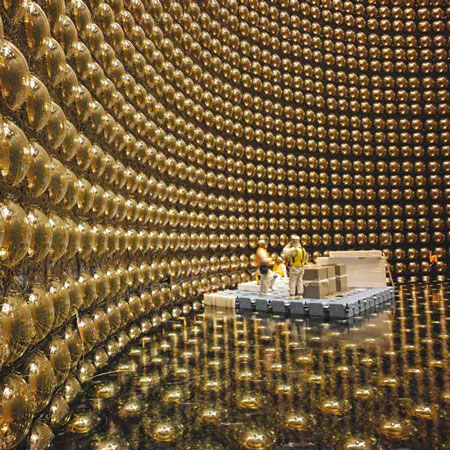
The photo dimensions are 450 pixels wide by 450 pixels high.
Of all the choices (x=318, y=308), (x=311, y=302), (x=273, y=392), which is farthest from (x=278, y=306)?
(x=273, y=392)

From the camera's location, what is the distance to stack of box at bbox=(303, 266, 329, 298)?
258 inches

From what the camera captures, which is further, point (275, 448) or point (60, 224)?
point (60, 224)

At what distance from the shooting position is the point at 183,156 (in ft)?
21.8

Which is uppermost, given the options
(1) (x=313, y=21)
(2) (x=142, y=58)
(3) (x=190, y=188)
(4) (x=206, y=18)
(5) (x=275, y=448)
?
(1) (x=313, y=21)

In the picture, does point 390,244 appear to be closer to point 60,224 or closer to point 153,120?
point 153,120

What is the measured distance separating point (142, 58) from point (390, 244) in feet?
24.1

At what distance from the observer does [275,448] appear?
2.25 m

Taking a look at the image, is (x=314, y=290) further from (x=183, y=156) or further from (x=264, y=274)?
(x=183, y=156)

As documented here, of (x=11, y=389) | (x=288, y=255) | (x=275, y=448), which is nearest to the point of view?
(x=11, y=389)

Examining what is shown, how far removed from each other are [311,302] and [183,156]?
2.58m

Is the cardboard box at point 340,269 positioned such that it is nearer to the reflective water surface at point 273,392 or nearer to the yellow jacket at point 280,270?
the yellow jacket at point 280,270

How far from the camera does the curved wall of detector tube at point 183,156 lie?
8.18ft


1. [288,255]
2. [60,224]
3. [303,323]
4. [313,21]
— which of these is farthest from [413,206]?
[60,224]

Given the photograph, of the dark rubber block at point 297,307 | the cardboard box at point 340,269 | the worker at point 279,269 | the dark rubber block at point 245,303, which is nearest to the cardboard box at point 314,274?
the dark rubber block at point 297,307
